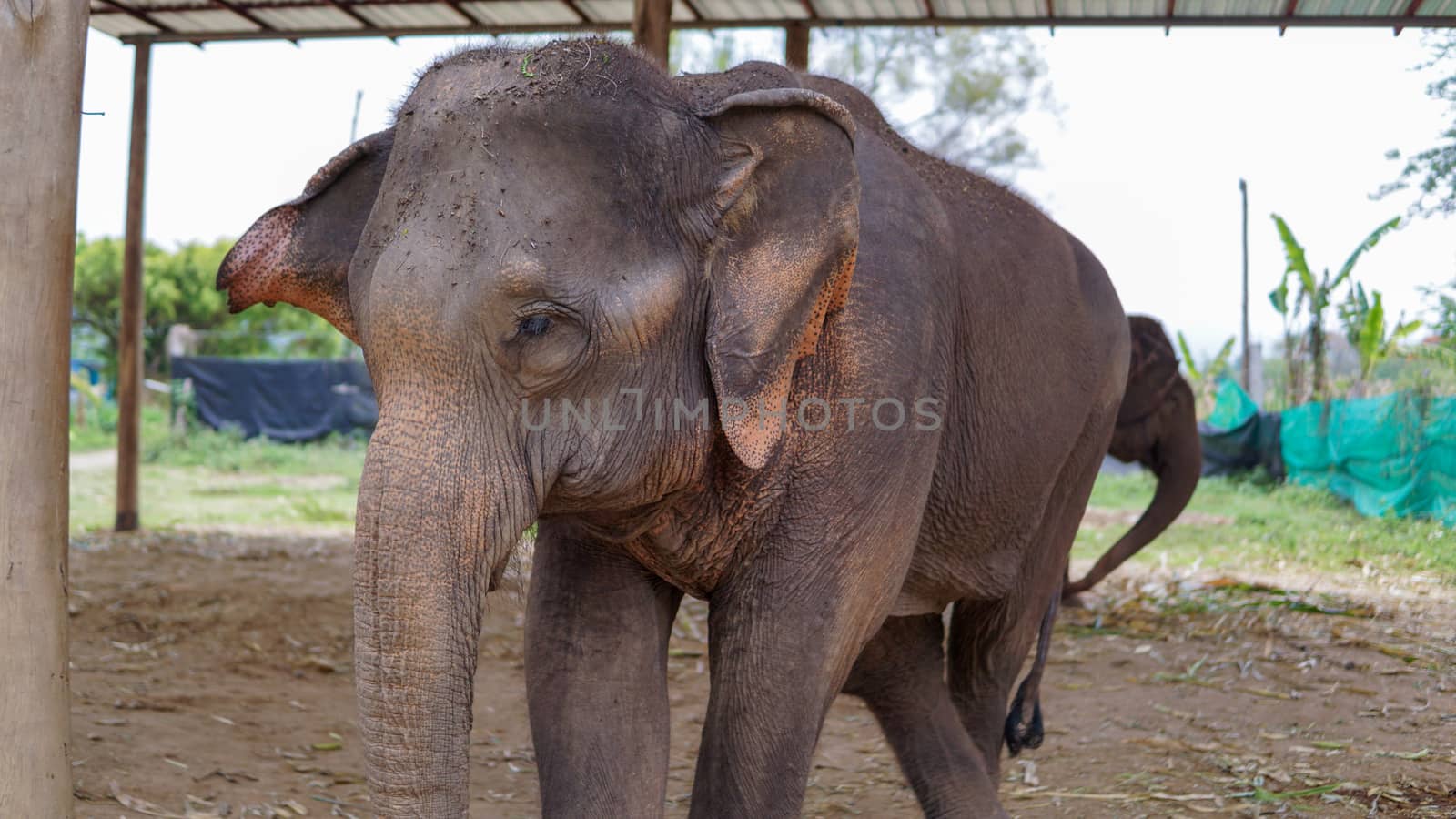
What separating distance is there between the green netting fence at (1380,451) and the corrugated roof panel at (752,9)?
389cm

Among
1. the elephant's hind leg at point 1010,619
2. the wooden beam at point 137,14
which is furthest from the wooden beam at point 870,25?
the elephant's hind leg at point 1010,619

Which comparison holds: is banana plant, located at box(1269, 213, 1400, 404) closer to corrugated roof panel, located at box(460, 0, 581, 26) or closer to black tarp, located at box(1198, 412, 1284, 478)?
black tarp, located at box(1198, 412, 1284, 478)

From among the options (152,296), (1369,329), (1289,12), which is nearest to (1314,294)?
(1369,329)

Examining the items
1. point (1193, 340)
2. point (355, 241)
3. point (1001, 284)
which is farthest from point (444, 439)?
point (1193, 340)

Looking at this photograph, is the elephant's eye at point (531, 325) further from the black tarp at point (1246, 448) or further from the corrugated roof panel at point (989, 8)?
the black tarp at point (1246, 448)

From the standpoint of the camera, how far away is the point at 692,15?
7.95 m

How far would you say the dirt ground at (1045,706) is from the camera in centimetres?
420

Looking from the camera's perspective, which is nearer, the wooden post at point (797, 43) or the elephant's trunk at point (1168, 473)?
the elephant's trunk at point (1168, 473)

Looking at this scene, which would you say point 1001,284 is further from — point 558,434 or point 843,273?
point 558,434

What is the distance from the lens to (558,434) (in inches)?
85.7

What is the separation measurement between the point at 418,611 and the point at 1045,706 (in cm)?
431

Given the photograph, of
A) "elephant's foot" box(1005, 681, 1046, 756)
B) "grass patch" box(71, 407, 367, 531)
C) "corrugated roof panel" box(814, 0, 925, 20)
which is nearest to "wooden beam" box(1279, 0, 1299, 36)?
"corrugated roof panel" box(814, 0, 925, 20)

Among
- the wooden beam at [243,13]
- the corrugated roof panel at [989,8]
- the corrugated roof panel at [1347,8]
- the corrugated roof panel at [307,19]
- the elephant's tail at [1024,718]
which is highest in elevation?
the corrugated roof panel at [307,19]

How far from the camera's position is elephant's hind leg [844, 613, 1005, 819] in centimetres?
367
